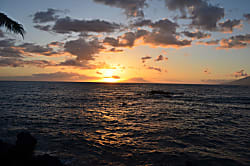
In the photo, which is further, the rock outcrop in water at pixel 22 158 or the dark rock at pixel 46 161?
the dark rock at pixel 46 161

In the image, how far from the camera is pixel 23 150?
32.5 ft

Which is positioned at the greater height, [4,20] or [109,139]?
[4,20]

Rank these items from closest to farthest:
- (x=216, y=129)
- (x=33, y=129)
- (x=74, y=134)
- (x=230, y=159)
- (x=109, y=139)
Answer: (x=230, y=159) < (x=109, y=139) < (x=74, y=134) < (x=33, y=129) < (x=216, y=129)

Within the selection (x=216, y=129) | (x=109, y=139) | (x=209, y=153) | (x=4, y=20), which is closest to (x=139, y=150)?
(x=109, y=139)

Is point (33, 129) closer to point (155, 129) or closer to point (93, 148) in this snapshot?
point (93, 148)

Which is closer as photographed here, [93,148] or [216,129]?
[93,148]

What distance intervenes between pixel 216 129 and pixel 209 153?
807 centimetres

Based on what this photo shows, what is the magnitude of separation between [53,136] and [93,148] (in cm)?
506

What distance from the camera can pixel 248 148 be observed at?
1244 cm

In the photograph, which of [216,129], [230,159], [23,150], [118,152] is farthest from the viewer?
[216,129]

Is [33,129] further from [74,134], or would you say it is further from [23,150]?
[23,150]

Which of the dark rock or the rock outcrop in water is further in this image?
the dark rock

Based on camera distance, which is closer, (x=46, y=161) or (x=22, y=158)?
(x=46, y=161)

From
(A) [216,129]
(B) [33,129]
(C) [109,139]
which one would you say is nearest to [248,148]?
(A) [216,129]
